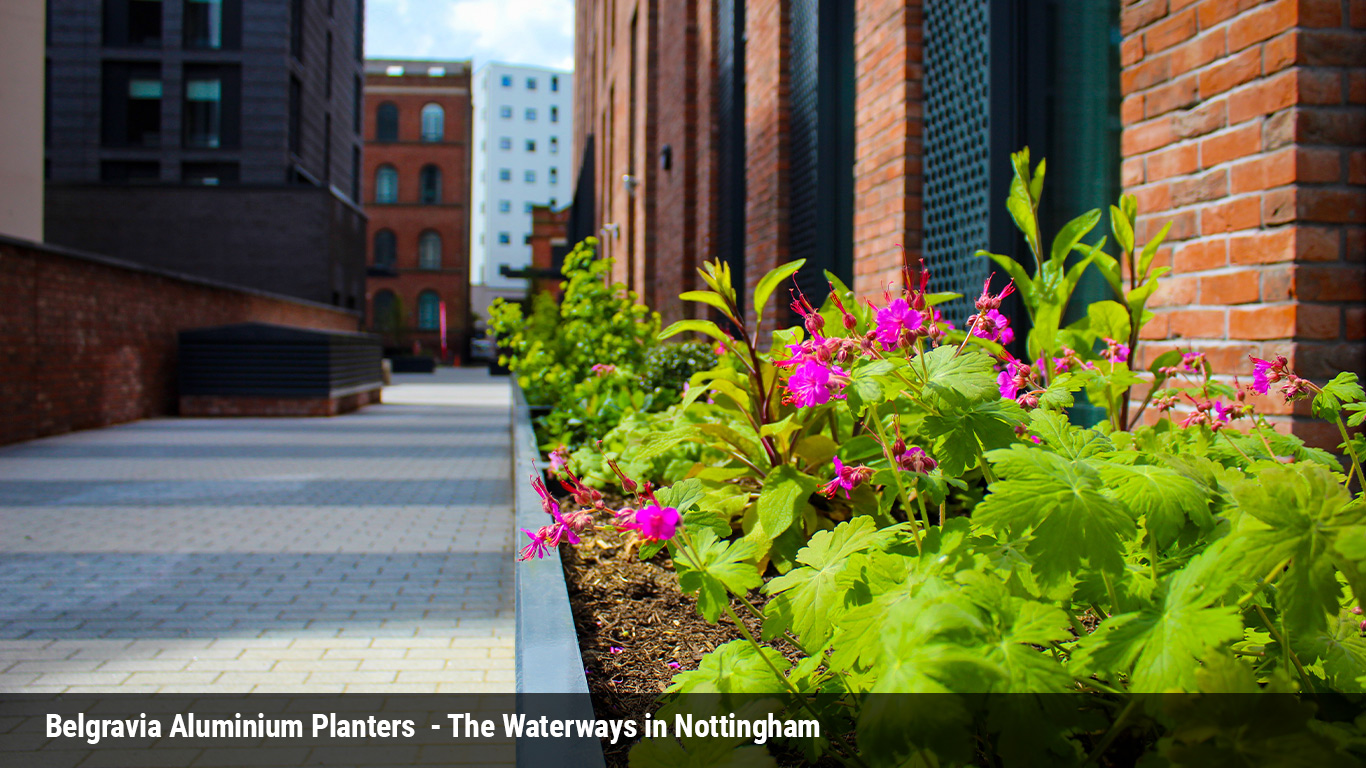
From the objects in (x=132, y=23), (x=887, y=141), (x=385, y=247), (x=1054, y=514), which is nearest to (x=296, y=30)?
(x=132, y=23)

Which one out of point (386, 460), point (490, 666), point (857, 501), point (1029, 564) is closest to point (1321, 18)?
point (857, 501)

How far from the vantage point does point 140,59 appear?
23.7m

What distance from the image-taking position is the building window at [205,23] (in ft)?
77.9

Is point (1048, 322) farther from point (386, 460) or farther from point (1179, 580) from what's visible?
point (386, 460)

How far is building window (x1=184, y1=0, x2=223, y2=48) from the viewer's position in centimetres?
2373

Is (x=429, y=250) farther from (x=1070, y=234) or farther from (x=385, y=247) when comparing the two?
(x=1070, y=234)

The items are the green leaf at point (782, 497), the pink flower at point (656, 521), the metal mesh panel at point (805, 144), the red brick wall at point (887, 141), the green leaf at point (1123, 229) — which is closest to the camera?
the pink flower at point (656, 521)

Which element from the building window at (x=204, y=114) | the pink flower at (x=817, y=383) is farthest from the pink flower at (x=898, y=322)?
the building window at (x=204, y=114)

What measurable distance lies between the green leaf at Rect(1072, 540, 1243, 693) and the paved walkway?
2512mm

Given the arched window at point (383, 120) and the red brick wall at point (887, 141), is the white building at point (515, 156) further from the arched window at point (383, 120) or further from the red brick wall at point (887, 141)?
the red brick wall at point (887, 141)

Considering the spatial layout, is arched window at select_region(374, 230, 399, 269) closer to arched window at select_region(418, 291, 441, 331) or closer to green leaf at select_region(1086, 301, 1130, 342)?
arched window at select_region(418, 291, 441, 331)

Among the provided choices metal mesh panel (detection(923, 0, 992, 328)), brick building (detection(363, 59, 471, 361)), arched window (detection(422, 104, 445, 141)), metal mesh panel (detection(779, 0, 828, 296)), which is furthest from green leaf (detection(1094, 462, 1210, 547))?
arched window (detection(422, 104, 445, 141))

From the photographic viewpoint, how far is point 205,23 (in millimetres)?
23844

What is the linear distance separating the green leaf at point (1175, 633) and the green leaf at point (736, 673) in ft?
1.51
